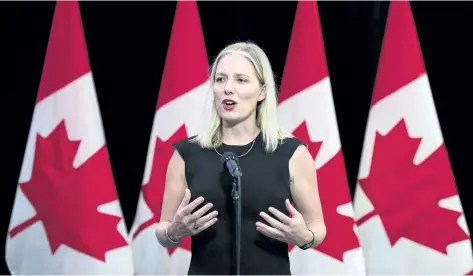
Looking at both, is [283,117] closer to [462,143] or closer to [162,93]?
[162,93]

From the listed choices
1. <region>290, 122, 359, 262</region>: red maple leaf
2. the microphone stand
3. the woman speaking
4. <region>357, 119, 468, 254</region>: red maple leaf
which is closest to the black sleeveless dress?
the woman speaking

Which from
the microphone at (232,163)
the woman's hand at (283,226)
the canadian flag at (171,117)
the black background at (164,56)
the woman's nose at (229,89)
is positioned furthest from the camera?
the black background at (164,56)

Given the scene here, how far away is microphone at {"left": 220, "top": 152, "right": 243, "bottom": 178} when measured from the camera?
177 centimetres

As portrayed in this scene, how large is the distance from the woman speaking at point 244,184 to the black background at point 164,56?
2.09 m

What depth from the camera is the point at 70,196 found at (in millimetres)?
3652

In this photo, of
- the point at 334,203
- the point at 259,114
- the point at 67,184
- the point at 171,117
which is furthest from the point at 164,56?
the point at 259,114

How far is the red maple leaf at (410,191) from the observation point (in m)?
3.61

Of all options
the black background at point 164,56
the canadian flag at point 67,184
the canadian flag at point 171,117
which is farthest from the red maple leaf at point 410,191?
the canadian flag at point 67,184

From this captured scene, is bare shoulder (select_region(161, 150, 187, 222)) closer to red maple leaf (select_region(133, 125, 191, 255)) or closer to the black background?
red maple leaf (select_region(133, 125, 191, 255))

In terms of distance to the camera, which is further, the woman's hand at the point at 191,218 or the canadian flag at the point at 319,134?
the canadian flag at the point at 319,134

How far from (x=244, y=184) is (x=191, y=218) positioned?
175mm

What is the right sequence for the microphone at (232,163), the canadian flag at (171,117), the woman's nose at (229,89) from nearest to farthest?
1. the microphone at (232,163)
2. the woman's nose at (229,89)
3. the canadian flag at (171,117)

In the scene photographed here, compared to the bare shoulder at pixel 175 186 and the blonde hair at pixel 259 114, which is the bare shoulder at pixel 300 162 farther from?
the bare shoulder at pixel 175 186

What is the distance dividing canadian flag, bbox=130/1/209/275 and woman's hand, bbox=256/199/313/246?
6.03 ft
